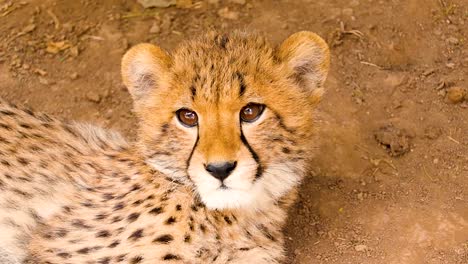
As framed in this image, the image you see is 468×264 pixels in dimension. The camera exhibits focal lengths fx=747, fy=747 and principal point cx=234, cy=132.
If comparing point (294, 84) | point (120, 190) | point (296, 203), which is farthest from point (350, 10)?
point (120, 190)

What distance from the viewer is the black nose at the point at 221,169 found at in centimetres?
243

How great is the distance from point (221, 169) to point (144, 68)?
587 mm

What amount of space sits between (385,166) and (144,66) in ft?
4.46

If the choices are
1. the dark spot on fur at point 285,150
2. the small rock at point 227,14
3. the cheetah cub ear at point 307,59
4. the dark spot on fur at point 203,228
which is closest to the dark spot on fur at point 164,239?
the dark spot on fur at point 203,228

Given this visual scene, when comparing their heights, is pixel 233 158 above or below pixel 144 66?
below

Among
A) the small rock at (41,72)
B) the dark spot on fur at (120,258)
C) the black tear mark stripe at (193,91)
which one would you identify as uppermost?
the small rock at (41,72)

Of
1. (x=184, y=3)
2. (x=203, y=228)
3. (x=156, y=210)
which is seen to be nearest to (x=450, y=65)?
(x=184, y=3)

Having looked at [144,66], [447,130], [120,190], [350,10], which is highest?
[144,66]

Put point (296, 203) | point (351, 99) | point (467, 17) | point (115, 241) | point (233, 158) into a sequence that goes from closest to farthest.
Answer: point (233, 158), point (115, 241), point (296, 203), point (351, 99), point (467, 17)

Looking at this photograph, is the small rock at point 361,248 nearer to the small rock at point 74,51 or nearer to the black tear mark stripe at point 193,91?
the black tear mark stripe at point 193,91

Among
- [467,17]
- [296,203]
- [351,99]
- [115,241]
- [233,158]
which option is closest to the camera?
[233,158]

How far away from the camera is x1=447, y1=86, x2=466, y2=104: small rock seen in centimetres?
369

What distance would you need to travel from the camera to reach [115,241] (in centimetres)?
278

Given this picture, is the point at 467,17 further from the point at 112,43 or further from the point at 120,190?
the point at 120,190
